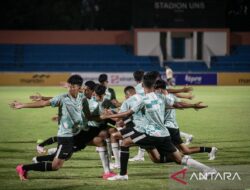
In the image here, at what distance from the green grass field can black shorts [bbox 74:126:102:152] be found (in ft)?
1.84

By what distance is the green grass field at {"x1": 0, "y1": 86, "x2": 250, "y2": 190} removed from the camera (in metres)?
9.55

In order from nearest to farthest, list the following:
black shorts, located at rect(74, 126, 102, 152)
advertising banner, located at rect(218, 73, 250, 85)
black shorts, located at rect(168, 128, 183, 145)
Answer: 1. black shorts, located at rect(74, 126, 102, 152)
2. black shorts, located at rect(168, 128, 183, 145)
3. advertising banner, located at rect(218, 73, 250, 85)

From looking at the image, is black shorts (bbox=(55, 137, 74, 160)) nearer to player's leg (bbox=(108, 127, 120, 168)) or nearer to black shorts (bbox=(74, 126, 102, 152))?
black shorts (bbox=(74, 126, 102, 152))

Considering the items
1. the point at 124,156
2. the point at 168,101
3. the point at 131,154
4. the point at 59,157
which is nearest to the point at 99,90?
the point at 168,101

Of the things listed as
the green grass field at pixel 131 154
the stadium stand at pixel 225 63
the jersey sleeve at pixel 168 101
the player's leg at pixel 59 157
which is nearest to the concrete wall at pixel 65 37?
the stadium stand at pixel 225 63

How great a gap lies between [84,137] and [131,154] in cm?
329

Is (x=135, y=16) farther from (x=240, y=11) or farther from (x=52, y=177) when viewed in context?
(x=52, y=177)

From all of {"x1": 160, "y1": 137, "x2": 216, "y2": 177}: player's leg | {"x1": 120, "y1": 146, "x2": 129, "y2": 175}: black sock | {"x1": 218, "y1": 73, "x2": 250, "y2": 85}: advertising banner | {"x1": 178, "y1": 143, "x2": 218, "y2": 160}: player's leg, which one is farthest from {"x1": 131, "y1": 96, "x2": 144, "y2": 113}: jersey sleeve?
{"x1": 218, "y1": 73, "x2": 250, "y2": 85}: advertising banner

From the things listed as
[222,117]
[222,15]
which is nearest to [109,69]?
[222,15]

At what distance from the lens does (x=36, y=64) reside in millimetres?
48875

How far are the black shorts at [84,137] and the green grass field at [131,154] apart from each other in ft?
1.84

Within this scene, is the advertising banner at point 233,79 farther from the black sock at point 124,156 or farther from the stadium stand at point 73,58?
the black sock at point 124,156

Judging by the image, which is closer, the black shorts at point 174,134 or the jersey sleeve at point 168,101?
the jersey sleeve at point 168,101

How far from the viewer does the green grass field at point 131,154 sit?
376 inches
